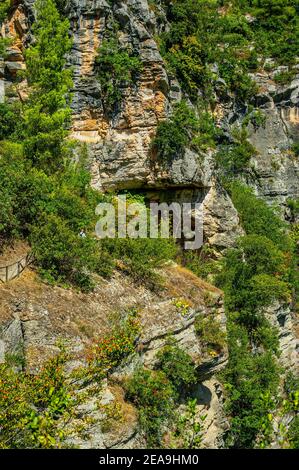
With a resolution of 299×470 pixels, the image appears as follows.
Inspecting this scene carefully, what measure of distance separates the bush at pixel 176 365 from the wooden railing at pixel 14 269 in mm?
4293

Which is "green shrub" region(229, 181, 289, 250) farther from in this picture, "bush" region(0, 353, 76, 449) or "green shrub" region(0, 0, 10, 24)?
"bush" region(0, 353, 76, 449)

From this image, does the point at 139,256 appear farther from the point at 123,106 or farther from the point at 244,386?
the point at 123,106

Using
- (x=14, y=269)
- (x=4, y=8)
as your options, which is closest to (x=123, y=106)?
(x=4, y=8)

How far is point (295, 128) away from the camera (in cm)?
3191

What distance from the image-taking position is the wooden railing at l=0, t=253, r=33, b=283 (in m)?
12.0

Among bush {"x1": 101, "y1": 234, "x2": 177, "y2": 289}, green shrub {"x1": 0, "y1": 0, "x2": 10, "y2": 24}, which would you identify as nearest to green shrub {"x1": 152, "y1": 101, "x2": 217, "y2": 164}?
bush {"x1": 101, "y1": 234, "x2": 177, "y2": 289}

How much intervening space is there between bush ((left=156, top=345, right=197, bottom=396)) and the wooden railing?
429cm

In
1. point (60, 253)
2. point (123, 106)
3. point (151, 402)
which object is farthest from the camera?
point (123, 106)

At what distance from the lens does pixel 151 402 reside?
12.2 metres

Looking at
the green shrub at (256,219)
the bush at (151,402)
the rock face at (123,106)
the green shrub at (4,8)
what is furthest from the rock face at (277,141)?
the bush at (151,402)

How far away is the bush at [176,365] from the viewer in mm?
13523

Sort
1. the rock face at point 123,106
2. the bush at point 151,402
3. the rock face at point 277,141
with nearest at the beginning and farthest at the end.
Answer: the bush at point 151,402, the rock face at point 123,106, the rock face at point 277,141

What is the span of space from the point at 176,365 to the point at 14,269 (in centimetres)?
497

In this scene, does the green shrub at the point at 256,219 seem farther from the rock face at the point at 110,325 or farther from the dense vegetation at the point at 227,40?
the rock face at the point at 110,325
